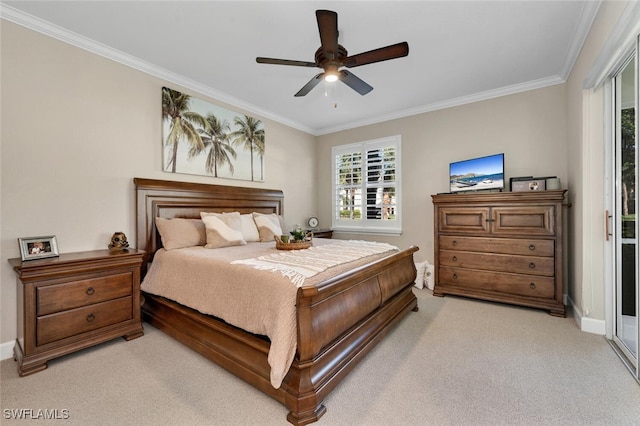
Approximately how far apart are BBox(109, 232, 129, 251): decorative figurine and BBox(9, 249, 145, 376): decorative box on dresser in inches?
2.6

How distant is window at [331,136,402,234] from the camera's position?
4668mm

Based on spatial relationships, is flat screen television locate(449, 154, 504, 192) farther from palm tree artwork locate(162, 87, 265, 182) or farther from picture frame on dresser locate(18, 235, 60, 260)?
picture frame on dresser locate(18, 235, 60, 260)

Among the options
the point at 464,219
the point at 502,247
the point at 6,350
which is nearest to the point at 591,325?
the point at 502,247

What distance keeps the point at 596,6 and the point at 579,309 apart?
2.65 m

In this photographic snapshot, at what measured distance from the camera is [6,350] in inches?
88.0

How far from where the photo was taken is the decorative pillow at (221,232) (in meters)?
2.99

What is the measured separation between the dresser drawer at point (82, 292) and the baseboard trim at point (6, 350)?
1.77 ft

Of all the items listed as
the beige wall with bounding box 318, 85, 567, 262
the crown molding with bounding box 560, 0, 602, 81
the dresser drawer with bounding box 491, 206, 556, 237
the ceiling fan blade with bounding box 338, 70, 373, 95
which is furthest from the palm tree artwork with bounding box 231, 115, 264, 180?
the crown molding with bounding box 560, 0, 602, 81

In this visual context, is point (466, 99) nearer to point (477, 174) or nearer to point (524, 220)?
point (477, 174)

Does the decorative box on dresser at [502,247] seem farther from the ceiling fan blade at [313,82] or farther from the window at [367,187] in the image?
the ceiling fan blade at [313,82]

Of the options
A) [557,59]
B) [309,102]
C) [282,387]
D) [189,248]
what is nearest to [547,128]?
[557,59]

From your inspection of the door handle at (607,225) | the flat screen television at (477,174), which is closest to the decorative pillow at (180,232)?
the flat screen television at (477,174)

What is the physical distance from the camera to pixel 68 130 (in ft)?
8.40

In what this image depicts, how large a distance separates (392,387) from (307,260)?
1041mm
